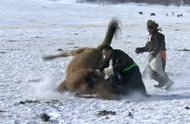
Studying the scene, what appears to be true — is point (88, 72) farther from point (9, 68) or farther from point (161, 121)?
point (9, 68)

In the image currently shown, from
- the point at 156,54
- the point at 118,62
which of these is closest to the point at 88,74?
the point at 118,62

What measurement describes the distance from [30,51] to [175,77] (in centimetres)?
727

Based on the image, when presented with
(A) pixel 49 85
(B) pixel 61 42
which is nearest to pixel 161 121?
(A) pixel 49 85

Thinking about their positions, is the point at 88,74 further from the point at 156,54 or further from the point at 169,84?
the point at 156,54

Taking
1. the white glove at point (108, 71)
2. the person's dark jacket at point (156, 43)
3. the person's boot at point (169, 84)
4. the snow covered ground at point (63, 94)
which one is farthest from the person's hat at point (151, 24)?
the white glove at point (108, 71)

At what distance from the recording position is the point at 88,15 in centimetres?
4928

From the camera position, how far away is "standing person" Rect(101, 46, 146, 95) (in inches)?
434

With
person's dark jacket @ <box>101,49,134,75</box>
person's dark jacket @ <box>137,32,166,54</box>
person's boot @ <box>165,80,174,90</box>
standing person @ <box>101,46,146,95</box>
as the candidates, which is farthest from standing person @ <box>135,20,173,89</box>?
person's dark jacket @ <box>101,49,134,75</box>

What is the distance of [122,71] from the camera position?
1116 cm

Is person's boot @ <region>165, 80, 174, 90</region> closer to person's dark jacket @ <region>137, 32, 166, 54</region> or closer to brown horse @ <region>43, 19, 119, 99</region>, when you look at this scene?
person's dark jacket @ <region>137, 32, 166, 54</region>

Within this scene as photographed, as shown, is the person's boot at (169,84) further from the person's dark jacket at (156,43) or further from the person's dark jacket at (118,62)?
the person's dark jacket at (118,62)

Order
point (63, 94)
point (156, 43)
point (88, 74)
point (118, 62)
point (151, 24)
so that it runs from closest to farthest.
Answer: point (88, 74), point (63, 94), point (118, 62), point (151, 24), point (156, 43)

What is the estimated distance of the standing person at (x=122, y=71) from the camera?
11031 mm

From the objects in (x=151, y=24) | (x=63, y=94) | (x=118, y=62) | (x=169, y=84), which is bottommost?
(x=169, y=84)
